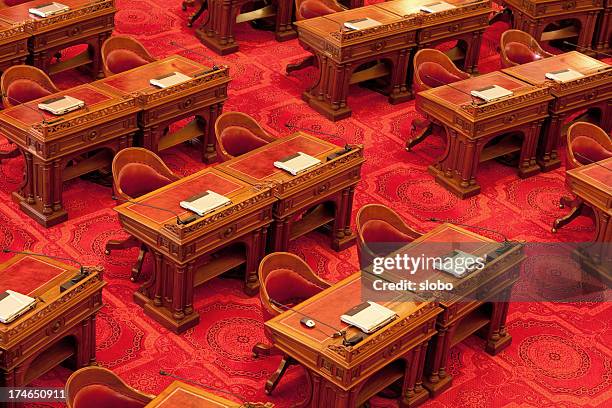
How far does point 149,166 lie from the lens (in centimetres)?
1051

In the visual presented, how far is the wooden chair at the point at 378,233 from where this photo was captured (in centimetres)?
991

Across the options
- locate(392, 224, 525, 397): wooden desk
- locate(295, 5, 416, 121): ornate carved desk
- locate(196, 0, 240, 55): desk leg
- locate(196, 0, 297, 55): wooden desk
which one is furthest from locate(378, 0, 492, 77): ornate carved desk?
locate(392, 224, 525, 397): wooden desk

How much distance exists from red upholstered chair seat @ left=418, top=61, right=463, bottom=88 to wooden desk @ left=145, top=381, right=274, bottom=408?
204 inches

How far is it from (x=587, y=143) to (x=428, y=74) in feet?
5.98

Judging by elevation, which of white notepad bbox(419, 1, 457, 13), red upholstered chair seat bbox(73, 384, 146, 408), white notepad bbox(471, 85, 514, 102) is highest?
white notepad bbox(419, 1, 457, 13)

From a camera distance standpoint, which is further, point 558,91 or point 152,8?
point 152,8

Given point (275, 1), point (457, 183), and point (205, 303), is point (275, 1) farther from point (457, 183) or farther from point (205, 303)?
point (205, 303)

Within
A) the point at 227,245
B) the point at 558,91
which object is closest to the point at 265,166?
the point at 227,245

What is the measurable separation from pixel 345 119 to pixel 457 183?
160 cm

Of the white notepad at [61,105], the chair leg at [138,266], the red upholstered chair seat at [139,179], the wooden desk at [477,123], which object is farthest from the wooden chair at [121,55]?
the wooden desk at [477,123]

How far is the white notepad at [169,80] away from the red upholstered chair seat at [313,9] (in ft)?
7.57

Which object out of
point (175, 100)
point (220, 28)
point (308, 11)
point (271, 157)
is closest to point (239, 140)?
point (271, 157)

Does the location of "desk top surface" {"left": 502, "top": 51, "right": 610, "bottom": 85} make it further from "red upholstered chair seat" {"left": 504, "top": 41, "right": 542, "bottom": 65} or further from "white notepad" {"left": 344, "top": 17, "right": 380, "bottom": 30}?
"white notepad" {"left": 344, "top": 17, "right": 380, "bottom": 30}

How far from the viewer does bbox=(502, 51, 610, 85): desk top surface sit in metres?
12.3
